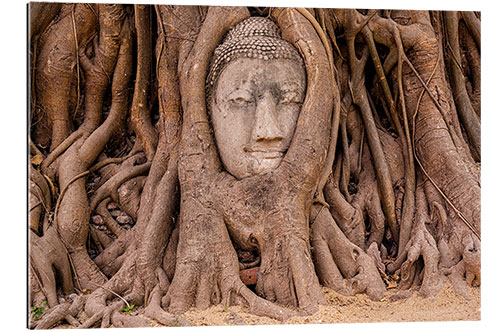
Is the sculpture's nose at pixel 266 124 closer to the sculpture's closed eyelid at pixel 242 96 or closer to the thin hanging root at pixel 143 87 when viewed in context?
the sculpture's closed eyelid at pixel 242 96

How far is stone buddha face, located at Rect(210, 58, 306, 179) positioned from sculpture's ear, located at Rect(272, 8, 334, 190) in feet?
0.27

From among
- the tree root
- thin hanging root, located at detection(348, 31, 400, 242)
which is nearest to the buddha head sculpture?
thin hanging root, located at detection(348, 31, 400, 242)

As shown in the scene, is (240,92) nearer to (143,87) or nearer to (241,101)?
(241,101)

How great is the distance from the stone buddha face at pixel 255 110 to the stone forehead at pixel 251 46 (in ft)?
0.13

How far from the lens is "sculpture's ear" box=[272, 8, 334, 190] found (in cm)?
395

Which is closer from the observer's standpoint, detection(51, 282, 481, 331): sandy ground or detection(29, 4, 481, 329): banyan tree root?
detection(51, 282, 481, 331): sandy ground

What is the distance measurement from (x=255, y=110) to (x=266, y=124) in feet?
0.50

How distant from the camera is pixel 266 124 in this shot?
3.94m

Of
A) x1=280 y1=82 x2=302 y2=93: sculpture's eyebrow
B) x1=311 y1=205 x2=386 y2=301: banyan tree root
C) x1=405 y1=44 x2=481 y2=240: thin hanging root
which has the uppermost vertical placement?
x1=280 y1=82 x2=302 y2=93: sculpture's eyebrow

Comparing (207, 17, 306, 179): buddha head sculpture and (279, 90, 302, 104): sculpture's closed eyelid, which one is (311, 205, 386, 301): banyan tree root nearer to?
(207, 17, 306, 179): buddha head sculpture

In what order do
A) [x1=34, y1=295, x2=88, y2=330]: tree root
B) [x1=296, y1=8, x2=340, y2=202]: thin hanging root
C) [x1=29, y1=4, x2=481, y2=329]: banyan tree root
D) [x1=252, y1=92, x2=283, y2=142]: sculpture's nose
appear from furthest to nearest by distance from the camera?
[x1=296, y1=8, x2=340, y2=202]: thin hanging root < [x1=252, y1=92, x2=283, y2=142]: sculpture's nose < [x1=29, y1=4, x2=481, y2=329]: banyan tree root < [x1=34, y1=295, x2=88, y2=330]: tree root

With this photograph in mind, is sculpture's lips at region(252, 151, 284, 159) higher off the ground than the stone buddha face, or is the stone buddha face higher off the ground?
the stone buddha face

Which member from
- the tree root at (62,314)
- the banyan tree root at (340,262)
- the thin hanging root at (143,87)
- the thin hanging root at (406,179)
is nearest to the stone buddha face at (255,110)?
the banyan tree root at (340,262)

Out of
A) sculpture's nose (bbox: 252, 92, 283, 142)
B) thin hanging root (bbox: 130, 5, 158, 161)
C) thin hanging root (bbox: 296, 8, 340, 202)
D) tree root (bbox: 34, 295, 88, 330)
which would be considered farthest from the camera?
thin hanging root (bbox: 130, 5, 158, 161)
